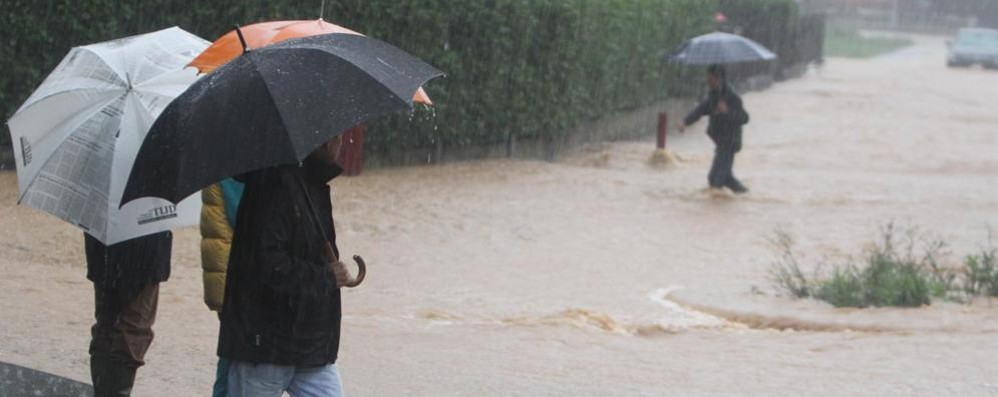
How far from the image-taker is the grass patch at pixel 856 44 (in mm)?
57031

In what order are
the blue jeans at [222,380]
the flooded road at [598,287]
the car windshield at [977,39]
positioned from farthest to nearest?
the car windshield at [977,39], the flooded road at [598,287], the blue jeans at [222,380]

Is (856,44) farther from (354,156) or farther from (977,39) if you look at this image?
(354,156)

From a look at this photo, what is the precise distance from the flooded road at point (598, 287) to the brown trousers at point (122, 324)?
1035mm

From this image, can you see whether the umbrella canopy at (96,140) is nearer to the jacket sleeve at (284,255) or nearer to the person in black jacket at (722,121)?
the jacket sleeve at (284,255)

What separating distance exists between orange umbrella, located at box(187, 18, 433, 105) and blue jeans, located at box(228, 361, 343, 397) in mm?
1230

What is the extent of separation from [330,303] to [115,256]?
1.59 metres

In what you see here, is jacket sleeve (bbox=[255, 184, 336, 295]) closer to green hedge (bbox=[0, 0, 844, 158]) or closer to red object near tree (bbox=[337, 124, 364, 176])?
green hedge (bbox=[0, 0, 844, 158])

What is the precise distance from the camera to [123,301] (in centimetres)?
580

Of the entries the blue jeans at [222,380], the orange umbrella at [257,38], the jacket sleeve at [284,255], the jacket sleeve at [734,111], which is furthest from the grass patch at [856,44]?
the jacket sleeve at [284,255]

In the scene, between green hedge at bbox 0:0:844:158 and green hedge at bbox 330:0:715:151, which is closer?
green hedge at bbox 0:0:844:158

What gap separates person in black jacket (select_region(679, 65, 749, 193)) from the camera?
1662 centimetres

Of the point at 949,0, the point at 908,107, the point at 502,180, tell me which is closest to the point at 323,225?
the point at 502,180

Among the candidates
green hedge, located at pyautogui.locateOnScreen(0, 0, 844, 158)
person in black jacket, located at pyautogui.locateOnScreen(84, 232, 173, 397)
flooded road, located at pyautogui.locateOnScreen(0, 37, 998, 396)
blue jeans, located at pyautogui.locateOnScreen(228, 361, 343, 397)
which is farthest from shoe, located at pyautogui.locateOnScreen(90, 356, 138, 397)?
green hedge, located at pyautogui.locateOnScreen(0, 0, 844, 158)

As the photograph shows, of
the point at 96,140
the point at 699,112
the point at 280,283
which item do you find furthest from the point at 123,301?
the point at 699,112
